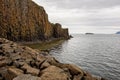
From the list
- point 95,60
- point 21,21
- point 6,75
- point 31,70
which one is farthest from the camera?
point 21,21

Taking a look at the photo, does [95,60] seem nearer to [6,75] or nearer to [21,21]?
[6,75]

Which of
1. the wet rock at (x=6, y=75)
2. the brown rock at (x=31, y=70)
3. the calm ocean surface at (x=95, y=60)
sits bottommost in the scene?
the calm ocean surface at (x=95, y=60)

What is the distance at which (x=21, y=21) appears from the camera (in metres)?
68.0

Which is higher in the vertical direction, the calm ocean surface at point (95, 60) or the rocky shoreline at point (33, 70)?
the rocky shoreline at point (33, 70)

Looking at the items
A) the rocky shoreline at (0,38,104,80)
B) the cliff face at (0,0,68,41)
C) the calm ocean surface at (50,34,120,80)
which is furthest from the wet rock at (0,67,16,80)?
the cliff face at (0,0,68,41)

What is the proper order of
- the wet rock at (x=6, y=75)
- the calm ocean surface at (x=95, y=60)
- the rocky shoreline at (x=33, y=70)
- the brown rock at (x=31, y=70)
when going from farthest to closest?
the calm ocean surface at (x=95, y=60) < the brown rock at (x=31, y=70) < the wet rock at (x=6, y=75) < the rocky shoreline at (x=33, y=70)

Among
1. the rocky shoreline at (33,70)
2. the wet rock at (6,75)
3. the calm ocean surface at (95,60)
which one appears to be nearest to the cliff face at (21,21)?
the calm ocean surface at (95,60)

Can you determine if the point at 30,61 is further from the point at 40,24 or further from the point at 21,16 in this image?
the point at 40,24

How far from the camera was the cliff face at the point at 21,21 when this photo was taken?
2327 inches

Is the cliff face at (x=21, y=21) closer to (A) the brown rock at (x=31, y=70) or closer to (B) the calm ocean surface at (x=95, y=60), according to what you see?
(B) the calm ocean surface at (x=95, y=60)

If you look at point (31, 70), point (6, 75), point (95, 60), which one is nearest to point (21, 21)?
point (95, 60)

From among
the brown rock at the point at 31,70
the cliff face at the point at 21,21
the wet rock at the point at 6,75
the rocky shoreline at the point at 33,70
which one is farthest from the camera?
the cliff face at the point at 21,21

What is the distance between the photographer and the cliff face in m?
59.1

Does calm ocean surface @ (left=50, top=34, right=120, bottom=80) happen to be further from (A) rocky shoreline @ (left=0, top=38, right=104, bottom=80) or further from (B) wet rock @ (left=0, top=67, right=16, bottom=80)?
(B) wet rock @ (left=0, top=67, right=16, bottom=80)
